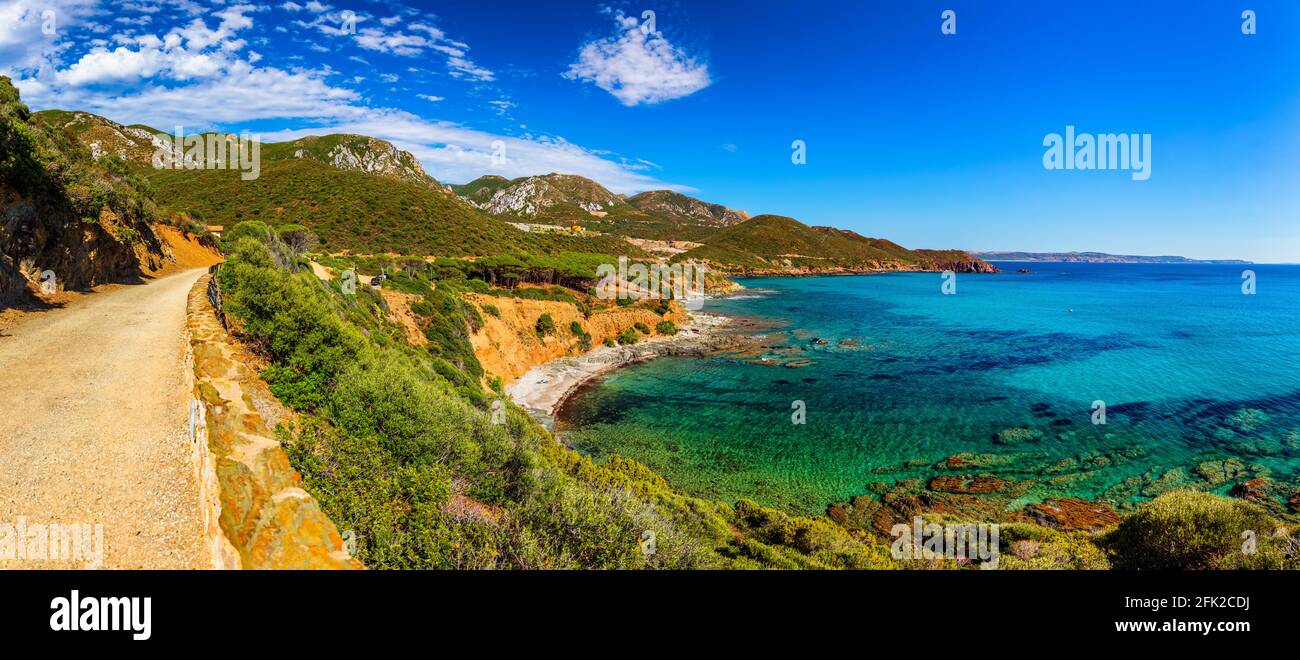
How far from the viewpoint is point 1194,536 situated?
1005cm

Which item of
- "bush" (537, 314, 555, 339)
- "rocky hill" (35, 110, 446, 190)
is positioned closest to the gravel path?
"bush" (537, 314, 555, 339)

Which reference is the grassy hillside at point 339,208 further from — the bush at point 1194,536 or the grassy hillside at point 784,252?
the grassy hillside at point 784,252

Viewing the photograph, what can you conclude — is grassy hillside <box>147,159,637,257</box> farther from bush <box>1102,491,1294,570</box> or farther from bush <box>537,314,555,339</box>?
bush <box>1102,491,1294,570</box>

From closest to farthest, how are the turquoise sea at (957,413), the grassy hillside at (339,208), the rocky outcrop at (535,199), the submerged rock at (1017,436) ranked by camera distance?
the turquoise sea at (957,413), the submerged rock at (1017,436), the grassy hillside at (339,208), the rocky outcrop at (535,199)

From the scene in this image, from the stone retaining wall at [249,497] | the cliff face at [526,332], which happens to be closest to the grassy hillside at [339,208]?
the cliff face at [526,332]

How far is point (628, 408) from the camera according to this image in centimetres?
2781

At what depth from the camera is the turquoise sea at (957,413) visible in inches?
768

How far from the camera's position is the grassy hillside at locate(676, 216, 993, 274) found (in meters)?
142

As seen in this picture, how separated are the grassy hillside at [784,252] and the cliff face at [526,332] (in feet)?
290

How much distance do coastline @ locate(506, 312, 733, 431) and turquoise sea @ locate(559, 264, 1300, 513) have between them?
4.32 ft

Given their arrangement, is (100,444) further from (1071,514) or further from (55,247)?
(1071,514)

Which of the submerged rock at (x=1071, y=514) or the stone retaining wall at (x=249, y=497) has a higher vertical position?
the stone retaining wall at (x=249, y=497)
